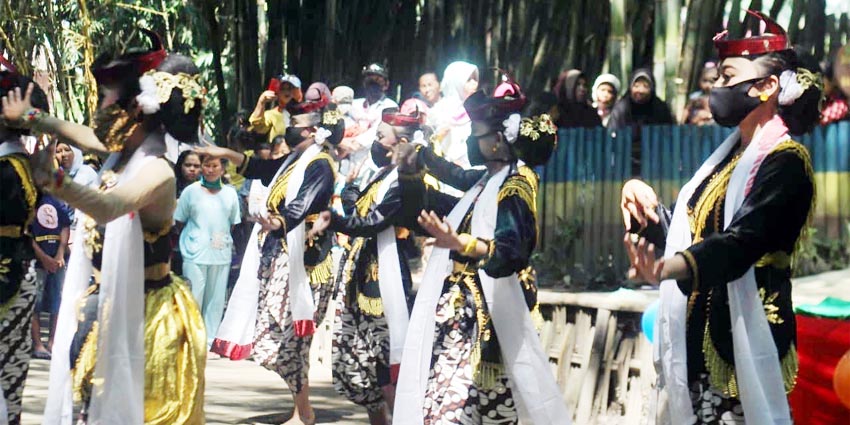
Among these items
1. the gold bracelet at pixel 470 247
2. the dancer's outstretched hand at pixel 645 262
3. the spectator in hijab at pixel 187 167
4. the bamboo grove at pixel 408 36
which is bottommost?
the dancer's outstretched hand at pixel 645 262

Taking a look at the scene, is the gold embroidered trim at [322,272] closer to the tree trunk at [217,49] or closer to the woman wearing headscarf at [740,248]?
the woman wearing headscarf at [740,248]

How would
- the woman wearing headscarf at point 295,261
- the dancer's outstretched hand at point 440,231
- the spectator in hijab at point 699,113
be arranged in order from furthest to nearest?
the spectator in hijab at point 699,113 → the woman wearing headscarf at point 295,261 → the dancer's outstretched hand at point 440,231

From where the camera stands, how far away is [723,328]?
588 cm

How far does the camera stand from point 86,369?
6.14m

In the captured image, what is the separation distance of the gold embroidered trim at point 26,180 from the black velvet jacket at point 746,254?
309cm

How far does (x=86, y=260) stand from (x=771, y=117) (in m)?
2.63

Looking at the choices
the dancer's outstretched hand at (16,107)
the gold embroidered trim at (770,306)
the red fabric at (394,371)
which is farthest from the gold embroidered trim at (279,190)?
the gold embroidered trim at (770,306)

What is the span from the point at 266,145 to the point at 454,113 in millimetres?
1597

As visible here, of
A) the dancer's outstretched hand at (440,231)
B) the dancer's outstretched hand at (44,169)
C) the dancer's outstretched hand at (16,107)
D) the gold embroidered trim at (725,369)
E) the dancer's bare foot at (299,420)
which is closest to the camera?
the dancer's outstretched hand at (44,169)

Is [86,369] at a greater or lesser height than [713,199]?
lesser

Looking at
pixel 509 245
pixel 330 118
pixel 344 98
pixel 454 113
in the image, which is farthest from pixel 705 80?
pixel 509 245

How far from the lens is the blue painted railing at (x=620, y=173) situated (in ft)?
39.3

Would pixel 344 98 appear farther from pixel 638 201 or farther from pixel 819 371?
pixel 638 201

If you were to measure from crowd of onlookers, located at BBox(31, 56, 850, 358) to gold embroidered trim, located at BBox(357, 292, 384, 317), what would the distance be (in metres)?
2.98
